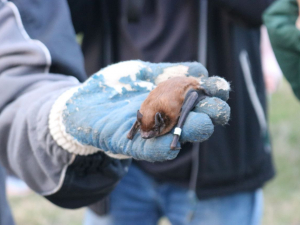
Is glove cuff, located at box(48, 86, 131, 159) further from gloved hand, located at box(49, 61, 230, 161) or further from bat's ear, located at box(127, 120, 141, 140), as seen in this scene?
bat's ear, located at box(127, 120, 141, 140)

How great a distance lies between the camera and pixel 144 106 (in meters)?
1.09

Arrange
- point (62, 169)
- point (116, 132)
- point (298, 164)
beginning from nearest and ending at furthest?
point (116, 132) → point (62, 169) → point (298, 164)

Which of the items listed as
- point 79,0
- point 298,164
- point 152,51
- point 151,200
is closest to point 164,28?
point 152,51

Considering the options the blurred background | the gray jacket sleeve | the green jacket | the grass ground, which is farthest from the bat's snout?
the grass ground

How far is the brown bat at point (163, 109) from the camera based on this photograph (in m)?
1.04

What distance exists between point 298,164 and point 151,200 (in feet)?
11.6

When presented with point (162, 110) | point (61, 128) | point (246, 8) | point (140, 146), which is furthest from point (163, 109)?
point (246, 8)

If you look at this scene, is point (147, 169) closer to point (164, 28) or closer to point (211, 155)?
point (211, 155)

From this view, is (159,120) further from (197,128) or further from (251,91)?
(251,91)

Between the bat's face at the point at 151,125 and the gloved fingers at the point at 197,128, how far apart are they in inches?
3.0

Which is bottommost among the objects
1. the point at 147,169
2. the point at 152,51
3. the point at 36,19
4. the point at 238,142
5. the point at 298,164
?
the point at 298,164

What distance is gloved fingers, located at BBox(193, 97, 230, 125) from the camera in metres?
1.01

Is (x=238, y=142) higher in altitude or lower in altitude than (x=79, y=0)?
lower

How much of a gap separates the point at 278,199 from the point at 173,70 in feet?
12.2
